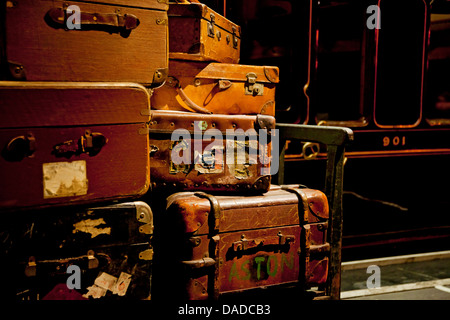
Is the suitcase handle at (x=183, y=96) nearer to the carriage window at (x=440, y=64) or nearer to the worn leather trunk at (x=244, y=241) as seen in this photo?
the worn leather trunk at (x=244, y=241)

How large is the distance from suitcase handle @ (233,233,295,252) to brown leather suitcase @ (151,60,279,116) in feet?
2.53

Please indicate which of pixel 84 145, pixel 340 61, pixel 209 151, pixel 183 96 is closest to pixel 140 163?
pixel 84 145

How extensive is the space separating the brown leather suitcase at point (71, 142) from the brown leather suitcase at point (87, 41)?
0.08 meters

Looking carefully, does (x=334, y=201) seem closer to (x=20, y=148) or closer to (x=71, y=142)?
(x=71, y=142)

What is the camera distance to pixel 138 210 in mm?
1987

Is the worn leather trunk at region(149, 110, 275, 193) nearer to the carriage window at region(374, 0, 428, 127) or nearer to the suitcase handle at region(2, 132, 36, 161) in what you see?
the suitcase handle at region(2, 132, 36, 161)

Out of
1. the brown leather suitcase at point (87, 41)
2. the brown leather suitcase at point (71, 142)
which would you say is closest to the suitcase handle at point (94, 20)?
the brown leather suitcase at point (87, 41)

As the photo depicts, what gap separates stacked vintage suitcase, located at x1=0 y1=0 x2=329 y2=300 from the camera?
5.76ft

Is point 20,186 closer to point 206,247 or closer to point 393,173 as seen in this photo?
point 206,247

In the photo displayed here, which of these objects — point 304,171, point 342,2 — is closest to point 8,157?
point 304,171

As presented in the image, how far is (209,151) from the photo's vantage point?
232 cm

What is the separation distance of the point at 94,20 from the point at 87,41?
0.32 feet

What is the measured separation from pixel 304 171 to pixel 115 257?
2000mm
